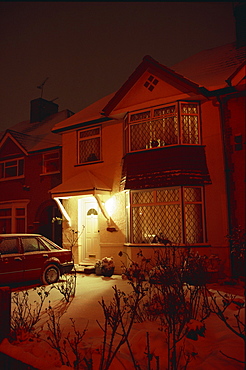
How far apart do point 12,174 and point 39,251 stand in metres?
9.35

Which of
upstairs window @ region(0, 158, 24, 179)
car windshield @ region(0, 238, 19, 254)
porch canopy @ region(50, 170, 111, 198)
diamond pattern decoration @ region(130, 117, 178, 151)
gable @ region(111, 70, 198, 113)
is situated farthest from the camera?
upstairs window @ region(0, 158, 24, 179)

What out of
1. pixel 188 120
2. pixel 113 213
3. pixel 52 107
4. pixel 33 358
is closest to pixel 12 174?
pixel 52 107

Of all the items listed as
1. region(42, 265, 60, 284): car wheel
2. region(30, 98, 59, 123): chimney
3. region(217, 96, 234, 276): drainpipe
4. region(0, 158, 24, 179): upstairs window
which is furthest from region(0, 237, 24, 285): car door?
region(30, 98, 59, 123): chimney

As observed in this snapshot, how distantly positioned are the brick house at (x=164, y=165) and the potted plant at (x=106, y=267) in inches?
23.7

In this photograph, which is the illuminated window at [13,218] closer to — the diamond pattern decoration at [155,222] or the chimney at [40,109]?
the chimney at [40,109]

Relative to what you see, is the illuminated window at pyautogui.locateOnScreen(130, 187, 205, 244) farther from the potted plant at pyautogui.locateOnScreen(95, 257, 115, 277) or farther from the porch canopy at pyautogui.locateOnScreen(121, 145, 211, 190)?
the potted plant at pyautogui.locateOnScreen(95, 257, 115, 277)

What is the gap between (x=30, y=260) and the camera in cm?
920

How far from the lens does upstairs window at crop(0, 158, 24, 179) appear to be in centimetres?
1730

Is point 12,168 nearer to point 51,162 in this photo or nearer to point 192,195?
point 51,162

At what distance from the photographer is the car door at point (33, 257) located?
358 inches

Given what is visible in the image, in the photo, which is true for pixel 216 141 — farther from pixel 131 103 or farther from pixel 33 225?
pixel 33 225

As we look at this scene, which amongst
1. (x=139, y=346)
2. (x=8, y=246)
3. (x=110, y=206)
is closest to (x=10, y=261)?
(x=8, y=246)

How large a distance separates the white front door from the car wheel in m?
3.19

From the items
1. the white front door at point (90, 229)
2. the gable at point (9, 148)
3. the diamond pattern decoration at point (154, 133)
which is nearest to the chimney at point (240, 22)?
the diamond pattern decoration at point (154, 133)
